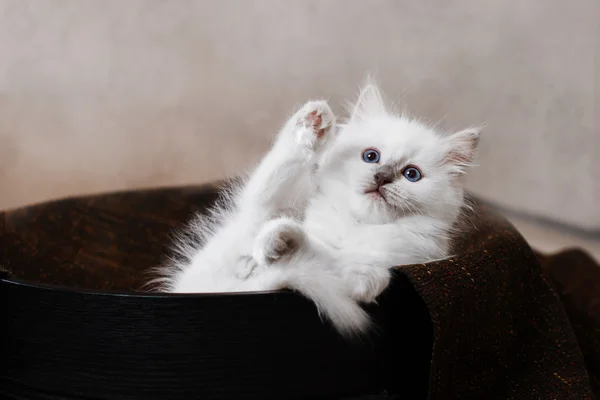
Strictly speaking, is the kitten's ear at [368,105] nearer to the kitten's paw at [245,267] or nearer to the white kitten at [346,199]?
the white kitten at [346,199]

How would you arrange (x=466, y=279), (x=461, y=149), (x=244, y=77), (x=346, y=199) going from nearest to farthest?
(x=466, y=279)
(x=346, y=199)
(x=461, y=149)
(x=244, y=77)

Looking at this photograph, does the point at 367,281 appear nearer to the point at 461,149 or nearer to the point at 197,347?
the point at 197,347

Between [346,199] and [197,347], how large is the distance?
41 centimetres

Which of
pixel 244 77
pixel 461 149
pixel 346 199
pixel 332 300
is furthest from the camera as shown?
pixel 244 77

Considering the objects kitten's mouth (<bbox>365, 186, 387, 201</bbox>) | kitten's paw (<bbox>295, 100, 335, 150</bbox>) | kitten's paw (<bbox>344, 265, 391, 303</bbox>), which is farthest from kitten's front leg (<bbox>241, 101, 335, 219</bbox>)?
kitten's paw (<bbox>344, 265, 391, 303</bbox>)

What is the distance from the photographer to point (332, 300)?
34.6 inches

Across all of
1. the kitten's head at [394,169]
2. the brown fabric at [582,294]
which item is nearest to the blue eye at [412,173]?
the kitten's head at [394,169]

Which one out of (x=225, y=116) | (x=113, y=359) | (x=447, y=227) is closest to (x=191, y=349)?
(x=113, y=359)

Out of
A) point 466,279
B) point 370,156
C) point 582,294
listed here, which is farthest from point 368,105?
point 582,294

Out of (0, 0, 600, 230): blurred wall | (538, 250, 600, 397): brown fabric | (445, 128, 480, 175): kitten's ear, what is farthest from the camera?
(0, 0, 600, 230): blurred wall

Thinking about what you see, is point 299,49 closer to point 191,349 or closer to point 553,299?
point 553,299

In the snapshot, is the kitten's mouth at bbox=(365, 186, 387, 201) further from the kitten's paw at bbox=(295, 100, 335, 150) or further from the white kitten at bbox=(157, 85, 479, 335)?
the kitten's paw at bbox=(295, 100, 335, 150)

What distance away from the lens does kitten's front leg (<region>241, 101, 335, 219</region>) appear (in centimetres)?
112

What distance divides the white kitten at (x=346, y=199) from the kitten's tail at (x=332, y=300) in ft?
0.27
